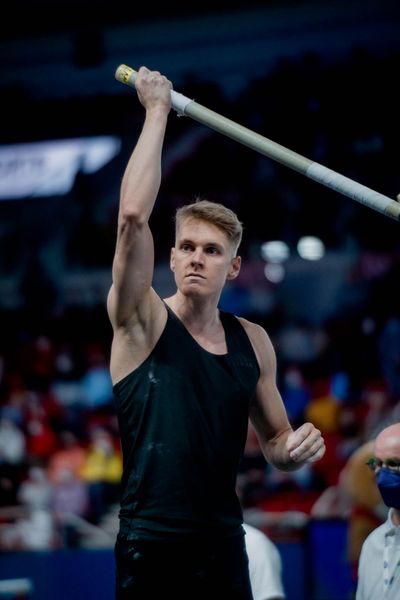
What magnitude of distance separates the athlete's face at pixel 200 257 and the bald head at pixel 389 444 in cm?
84

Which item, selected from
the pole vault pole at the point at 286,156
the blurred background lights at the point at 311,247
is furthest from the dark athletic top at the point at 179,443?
the blurred background lights at the point at 311,247

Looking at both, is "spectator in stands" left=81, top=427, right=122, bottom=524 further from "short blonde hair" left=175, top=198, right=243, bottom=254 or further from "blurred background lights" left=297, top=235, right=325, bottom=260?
"short blonde hair" left=175, top=198, right=243, bottom=254

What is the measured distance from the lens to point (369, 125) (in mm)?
12391

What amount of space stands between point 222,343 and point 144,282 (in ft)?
1.27

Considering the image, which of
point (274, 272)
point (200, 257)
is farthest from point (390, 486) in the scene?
point (274, 272)

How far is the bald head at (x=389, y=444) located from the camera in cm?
342

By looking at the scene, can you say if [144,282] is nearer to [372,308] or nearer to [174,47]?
[372,308]

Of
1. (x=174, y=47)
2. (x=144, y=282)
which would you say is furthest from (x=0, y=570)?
(x=174, y=47)

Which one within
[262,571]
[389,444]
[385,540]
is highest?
[389,444]

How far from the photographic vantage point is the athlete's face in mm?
3049

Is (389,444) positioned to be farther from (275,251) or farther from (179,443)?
(275,251)

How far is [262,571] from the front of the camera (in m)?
4.38

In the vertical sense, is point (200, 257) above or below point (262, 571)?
above

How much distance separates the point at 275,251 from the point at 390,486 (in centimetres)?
944
